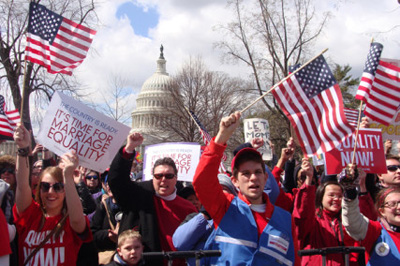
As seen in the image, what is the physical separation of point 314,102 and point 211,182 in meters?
1.78

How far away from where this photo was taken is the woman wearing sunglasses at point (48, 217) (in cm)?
303

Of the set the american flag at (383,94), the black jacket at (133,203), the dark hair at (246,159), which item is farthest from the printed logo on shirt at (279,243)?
the american flag at (383,94)

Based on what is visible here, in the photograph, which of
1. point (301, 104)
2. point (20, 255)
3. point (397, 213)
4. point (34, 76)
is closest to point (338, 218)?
point (397, 213)

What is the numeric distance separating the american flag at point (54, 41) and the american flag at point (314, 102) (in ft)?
8.13

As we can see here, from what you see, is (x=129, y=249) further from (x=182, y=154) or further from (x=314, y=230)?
(x=182, y=154)

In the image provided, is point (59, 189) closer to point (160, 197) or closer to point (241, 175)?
point (160, 197)

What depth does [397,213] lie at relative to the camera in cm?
299

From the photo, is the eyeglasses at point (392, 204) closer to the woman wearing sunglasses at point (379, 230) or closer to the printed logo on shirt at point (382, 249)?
the woman wearing sunglasses at point (379, 230)

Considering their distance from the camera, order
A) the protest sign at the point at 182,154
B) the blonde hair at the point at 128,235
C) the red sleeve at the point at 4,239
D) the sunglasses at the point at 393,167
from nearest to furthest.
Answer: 1. the red sleeve at the point at 4,239
2. the blonde hair at the point at 128,235
3. the sunglasses at the point at 393,167
4. the protest sign at the point at 182,154

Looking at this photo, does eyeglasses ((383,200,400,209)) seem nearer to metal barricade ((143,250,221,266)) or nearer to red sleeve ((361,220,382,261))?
red sleeve ((361,220,382,261))

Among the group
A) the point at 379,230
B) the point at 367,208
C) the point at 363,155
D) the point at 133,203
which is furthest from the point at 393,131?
the point at 133,203

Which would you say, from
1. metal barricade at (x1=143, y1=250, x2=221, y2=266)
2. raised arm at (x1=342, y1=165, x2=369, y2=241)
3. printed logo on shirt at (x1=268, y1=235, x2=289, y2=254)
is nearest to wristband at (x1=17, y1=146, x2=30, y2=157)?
metal barricade at (x1=143, y1=250, x2=221, y2=266)

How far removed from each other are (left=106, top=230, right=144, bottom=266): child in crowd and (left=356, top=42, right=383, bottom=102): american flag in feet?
8.64

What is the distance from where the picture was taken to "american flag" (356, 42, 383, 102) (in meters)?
4.12
